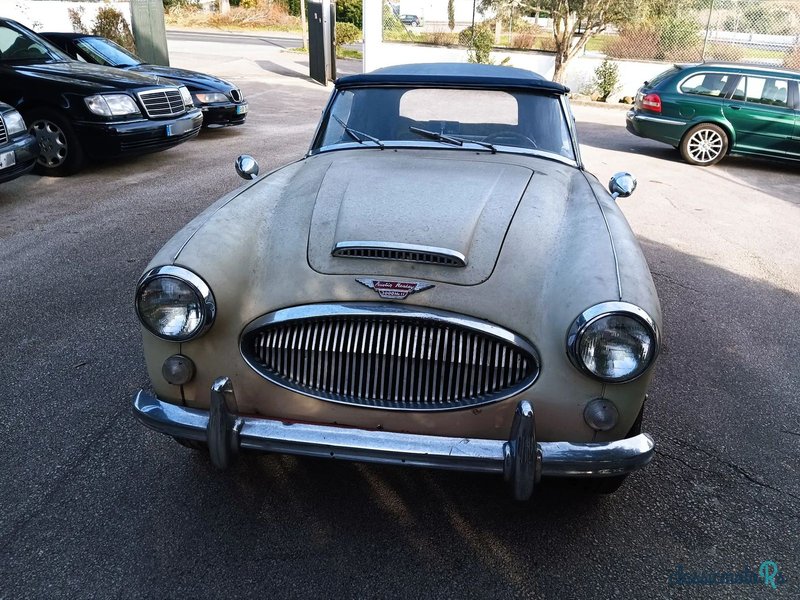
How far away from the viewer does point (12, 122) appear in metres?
6.99

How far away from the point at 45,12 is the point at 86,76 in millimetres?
10448

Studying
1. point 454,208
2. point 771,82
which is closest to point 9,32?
point 454,208

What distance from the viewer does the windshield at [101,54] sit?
412 inches

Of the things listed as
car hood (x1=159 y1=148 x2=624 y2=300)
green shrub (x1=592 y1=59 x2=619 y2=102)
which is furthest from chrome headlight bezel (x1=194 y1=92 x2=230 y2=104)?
green shrub (x1=592 y1=59 x2=619 y2=102)

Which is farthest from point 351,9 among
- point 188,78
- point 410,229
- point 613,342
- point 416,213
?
point 613,342

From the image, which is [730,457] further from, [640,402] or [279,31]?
[279,31]

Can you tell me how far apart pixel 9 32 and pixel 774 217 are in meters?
10.2

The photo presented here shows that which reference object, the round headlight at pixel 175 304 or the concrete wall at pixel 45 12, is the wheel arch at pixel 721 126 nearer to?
the round headlight at pixel 175 304

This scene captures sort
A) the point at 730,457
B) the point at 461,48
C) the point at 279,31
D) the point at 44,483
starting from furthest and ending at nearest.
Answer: the point at 279,31 → the point at 461,48 → the point at 730,457 → the point at 44,483

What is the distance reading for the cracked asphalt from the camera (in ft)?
8.18

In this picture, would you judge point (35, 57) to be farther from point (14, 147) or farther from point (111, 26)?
point (111, 26)

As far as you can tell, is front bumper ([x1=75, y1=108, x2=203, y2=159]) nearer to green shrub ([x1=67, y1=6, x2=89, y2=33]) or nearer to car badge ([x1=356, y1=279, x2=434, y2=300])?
car badge ([x1=356, y1=279, x2=434, y2=300])

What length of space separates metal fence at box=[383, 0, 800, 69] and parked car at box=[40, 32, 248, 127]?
35.8ft

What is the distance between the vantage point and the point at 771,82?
1091 cm
